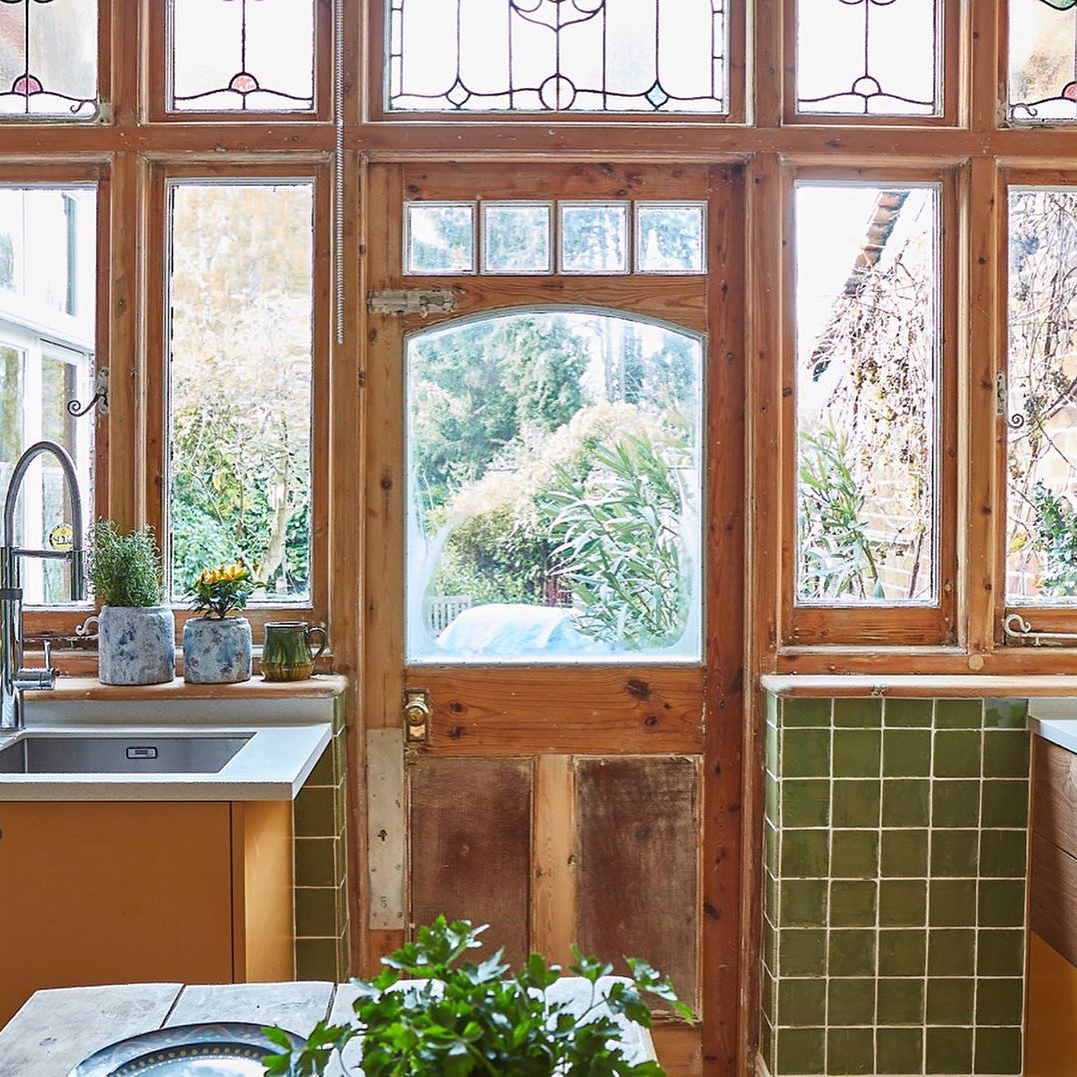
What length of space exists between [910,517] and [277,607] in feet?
4.88

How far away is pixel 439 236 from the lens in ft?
8.71

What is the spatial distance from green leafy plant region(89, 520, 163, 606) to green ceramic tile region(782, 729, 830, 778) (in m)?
1.40

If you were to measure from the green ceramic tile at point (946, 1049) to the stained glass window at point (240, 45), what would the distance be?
2.57 meters

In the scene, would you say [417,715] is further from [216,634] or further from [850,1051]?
[850,1051]

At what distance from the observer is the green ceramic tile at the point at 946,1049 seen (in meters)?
2.53

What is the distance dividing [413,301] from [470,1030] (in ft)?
6.63

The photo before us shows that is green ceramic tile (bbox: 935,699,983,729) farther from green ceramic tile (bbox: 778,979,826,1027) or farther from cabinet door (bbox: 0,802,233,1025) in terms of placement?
cabinet door (bbox: 0,802,233,1025)

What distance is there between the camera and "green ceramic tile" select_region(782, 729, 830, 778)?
8.20 ft

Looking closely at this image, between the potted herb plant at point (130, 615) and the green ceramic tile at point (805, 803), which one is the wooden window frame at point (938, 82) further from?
the potted herb plant at point (130, 615)

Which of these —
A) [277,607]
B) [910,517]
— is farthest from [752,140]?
[277,607]

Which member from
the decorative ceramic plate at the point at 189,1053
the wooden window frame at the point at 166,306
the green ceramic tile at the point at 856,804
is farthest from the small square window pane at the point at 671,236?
the decorative ceramic plate at the point at 189,1053

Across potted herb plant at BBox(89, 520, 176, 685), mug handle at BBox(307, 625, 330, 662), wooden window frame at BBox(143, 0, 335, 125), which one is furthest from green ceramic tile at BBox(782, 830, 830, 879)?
wooden window frame at BBox(143, 0, 335, 125)

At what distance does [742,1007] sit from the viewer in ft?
8.70

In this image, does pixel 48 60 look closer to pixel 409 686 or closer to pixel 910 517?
pixel 409 686
